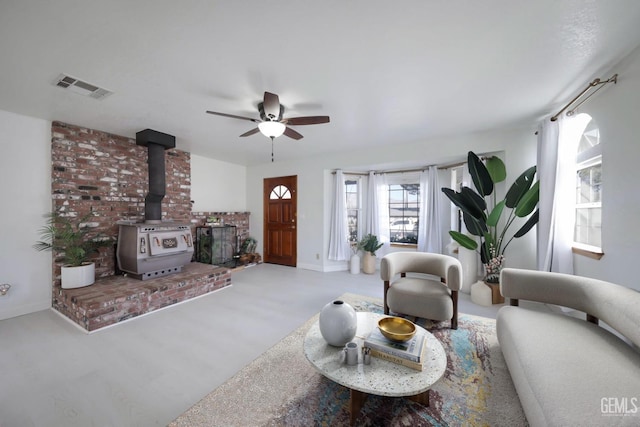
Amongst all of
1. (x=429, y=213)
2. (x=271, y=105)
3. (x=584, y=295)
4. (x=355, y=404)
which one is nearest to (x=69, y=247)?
(x=271, y=105)

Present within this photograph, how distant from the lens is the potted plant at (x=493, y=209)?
297cm

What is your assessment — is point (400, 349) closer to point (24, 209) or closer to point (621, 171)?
point (621, 171)

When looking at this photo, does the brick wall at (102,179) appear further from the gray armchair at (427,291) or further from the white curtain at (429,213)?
the white curtain at (429,213)

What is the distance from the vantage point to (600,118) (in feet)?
6.90

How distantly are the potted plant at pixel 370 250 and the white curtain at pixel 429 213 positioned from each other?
2.88 feet

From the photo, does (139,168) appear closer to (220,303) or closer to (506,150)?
(220,303)

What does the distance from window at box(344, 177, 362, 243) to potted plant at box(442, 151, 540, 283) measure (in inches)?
82.8

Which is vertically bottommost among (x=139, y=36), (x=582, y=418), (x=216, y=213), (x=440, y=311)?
(x=440, y=311)

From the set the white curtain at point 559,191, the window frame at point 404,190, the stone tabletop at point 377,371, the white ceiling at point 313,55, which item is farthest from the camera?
the window frame at point 404,190

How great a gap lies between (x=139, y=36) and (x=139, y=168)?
3.01 meters

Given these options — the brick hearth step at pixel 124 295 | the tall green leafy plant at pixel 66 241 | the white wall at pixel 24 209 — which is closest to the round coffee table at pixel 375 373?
the brick hearth step at pixel 124 295

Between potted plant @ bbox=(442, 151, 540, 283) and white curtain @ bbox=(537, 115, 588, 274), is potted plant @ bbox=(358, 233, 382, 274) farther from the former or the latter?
white curtain @ bbox=(537, 115, 588, 274)

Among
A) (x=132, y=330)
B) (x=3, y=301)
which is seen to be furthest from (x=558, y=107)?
(x=3, y=301)

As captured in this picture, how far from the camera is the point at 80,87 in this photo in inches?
88.9
